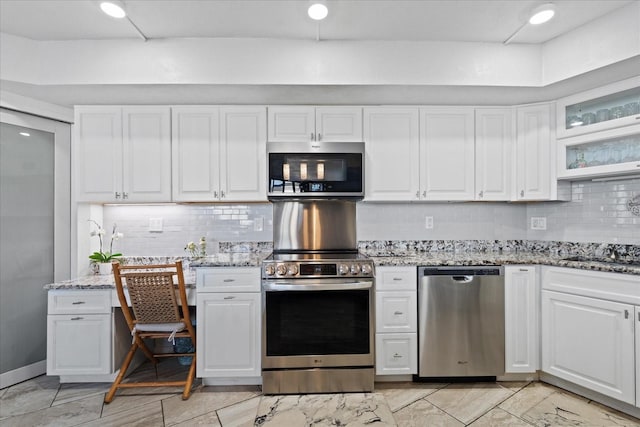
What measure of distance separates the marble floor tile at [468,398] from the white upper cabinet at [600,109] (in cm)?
204

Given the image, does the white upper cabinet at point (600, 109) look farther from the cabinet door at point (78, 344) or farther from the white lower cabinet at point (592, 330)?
the cabinet door at point (78, 344)

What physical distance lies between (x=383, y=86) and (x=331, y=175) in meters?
0.77

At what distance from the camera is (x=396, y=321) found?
2393mm

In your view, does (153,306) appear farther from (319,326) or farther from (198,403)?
(319,326)

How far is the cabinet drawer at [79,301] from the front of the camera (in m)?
2.34

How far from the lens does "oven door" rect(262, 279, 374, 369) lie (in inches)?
89.7

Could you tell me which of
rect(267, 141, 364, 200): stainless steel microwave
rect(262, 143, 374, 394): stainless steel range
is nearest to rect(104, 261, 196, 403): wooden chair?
rect(262, 143, 374, 394): stainless steel range

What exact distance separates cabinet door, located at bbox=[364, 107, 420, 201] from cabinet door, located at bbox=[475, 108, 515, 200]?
1.76 ft

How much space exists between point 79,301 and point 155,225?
87 centimetres

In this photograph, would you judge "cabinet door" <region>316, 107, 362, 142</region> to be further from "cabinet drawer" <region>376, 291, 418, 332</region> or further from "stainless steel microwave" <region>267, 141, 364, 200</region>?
"cabinet drawer" <region>376, 291, 418, 332</region>

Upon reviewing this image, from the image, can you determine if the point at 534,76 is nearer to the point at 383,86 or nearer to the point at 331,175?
the point at 383,86

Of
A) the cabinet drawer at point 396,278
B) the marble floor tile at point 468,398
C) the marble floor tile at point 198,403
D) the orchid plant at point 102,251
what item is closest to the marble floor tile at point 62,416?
the marble floor tile at point 198,403

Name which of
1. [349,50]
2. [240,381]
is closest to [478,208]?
[349,50]

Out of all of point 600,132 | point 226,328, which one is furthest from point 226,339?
point 600,132
